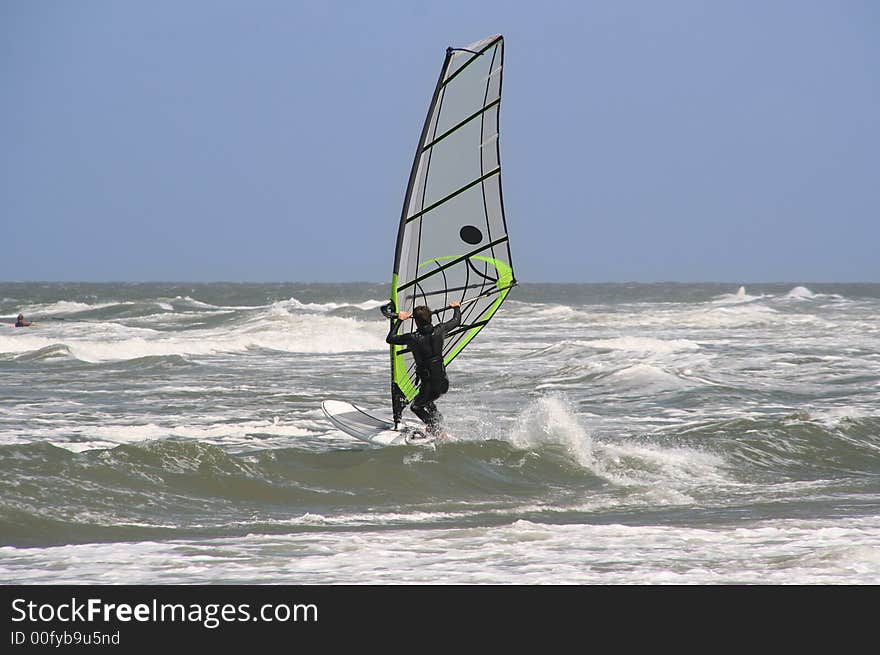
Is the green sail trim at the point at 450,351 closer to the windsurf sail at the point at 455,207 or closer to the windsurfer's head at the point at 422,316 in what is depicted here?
the windsurf sail at the point at 455,207

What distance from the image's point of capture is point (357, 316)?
3456 cm

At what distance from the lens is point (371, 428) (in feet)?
26.7

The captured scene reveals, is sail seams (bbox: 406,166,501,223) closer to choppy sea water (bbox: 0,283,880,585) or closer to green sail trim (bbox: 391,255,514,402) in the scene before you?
green sail trim (bbox: 391,255,514,402)

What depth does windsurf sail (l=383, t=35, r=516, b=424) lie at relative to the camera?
7.70 meters

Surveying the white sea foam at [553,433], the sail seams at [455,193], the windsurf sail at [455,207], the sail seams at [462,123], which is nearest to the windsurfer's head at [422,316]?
the windsurf sail at [455,207]

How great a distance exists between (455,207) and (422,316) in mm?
1140

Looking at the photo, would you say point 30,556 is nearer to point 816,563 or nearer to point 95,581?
point 95,581

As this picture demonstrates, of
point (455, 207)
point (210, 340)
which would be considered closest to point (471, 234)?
point (455, 207)

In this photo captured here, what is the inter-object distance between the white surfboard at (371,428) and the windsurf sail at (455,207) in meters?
0.19

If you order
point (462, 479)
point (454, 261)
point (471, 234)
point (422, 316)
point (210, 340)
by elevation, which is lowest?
point (462, 479)

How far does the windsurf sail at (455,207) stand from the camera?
770 centimetres

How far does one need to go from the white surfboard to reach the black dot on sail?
4.74ft

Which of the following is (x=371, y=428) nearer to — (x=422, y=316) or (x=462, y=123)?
(x=422, y=316)

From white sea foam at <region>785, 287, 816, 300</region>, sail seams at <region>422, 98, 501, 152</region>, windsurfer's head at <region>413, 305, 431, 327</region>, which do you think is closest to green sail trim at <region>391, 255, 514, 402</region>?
windsurfer's head at <region>413, 305, 431, 327</region>
